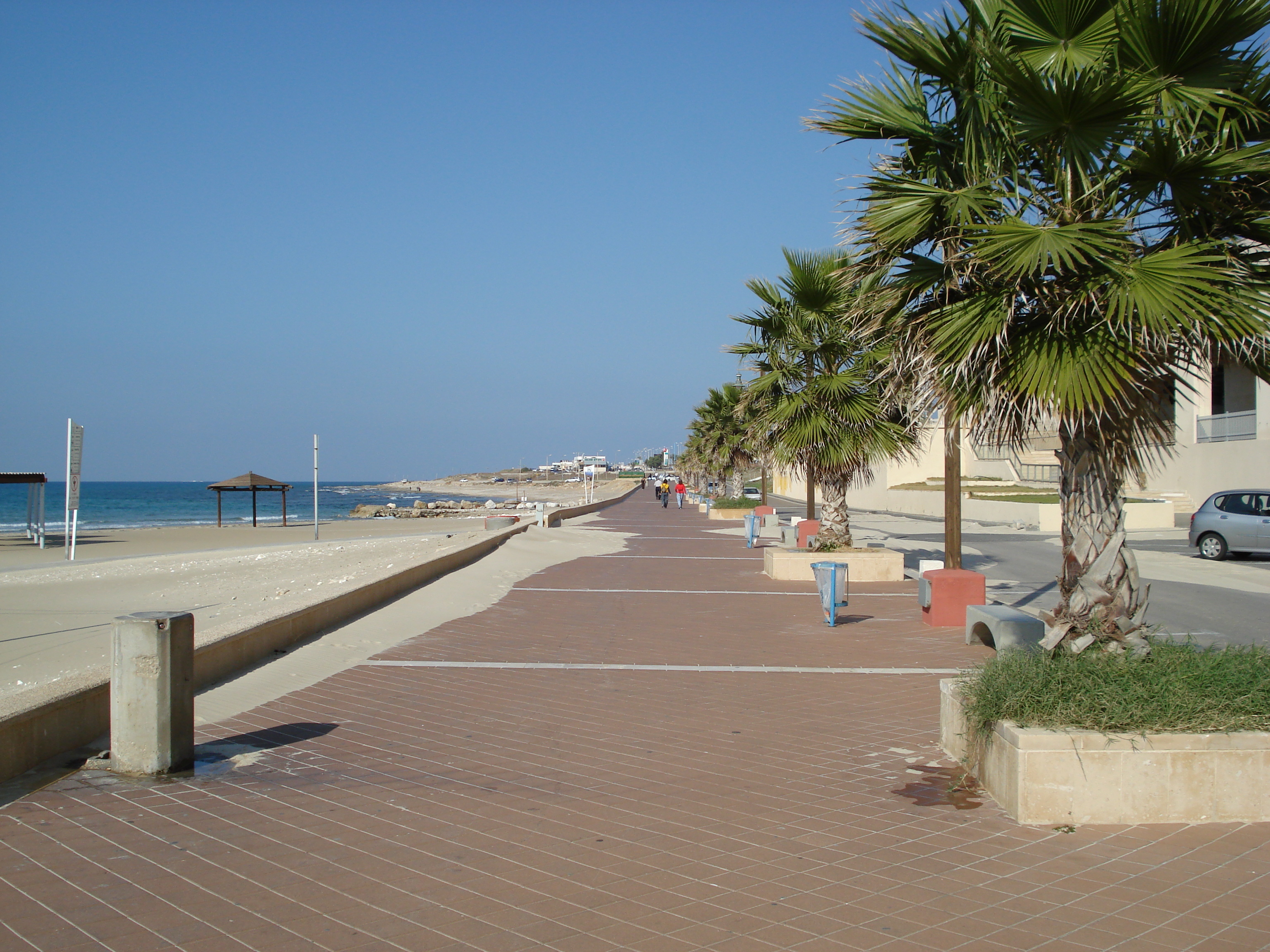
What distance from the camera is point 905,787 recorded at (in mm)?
5324

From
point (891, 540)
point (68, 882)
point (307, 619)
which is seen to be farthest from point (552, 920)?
point (891, 540)

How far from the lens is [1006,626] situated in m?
7.75

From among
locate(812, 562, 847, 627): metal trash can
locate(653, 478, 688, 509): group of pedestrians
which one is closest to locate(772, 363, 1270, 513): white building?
locate(653, 478, 688, 509): group of pedestrians

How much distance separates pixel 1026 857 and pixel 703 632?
6.43 m

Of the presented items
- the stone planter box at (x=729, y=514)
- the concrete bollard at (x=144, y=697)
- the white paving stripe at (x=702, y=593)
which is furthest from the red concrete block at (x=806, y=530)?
the stone planter box at (x=729, y=514)

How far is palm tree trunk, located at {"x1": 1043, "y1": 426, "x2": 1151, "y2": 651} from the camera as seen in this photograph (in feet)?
18.2

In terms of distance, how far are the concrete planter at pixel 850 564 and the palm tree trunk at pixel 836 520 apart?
261mm

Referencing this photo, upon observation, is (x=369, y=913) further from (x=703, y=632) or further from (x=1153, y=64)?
(x=703, y=632)

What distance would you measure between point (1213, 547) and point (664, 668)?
604 inches

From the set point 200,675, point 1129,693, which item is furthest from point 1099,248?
point 200,675

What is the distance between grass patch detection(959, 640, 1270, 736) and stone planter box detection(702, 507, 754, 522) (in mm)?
32951

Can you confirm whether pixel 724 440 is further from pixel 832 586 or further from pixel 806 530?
pixel 832 586

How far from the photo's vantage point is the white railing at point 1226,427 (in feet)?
110

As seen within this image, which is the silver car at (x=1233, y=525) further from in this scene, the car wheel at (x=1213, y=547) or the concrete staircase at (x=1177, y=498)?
the concrete staircase at (x=1177, y=498)
